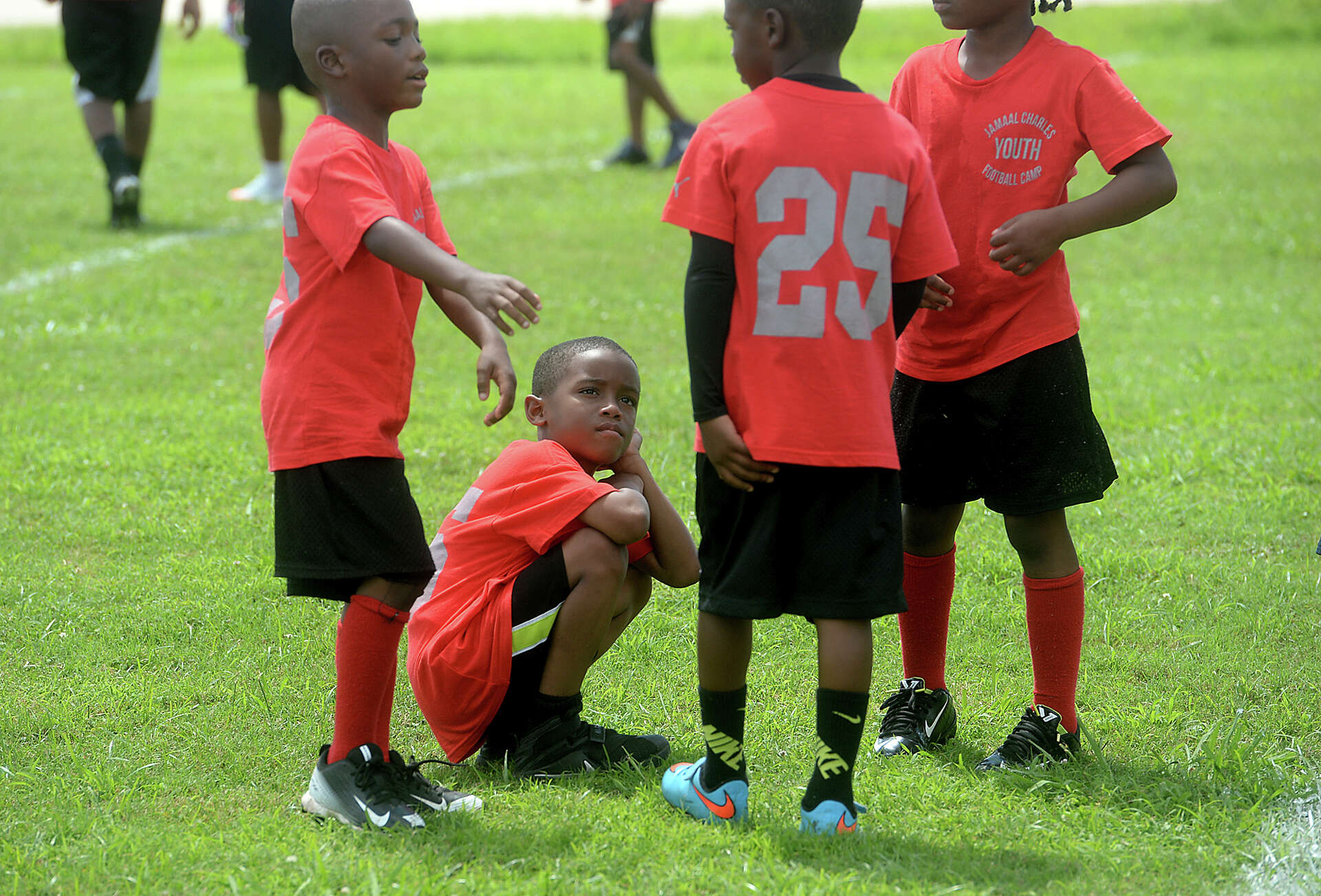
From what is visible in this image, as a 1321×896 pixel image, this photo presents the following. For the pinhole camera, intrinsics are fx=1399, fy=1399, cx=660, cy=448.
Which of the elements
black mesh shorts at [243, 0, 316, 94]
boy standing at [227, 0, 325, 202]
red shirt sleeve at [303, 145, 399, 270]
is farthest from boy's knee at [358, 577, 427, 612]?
black mesh shorts at [243, 0, 316, 94]

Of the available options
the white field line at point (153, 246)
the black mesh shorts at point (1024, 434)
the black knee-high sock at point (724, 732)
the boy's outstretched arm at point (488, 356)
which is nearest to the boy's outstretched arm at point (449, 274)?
the boy's outstretched arm at point (488, 356)

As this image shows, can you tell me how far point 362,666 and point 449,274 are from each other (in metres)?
0.84

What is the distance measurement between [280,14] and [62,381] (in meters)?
3.83

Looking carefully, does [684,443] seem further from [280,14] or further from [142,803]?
[280,14]

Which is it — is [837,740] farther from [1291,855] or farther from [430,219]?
[430,219]

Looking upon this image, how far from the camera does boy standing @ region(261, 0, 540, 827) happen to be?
2.68 metres

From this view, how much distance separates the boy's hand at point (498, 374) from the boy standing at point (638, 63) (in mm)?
8356

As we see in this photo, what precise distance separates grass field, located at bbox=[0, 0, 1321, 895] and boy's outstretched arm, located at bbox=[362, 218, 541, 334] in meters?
1.02

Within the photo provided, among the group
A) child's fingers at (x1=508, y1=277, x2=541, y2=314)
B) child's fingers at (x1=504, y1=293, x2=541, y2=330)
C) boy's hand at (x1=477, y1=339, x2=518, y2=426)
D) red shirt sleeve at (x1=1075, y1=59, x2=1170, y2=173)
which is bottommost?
boy's hand at (x1=477, y1=339, x2=518, y2=426)

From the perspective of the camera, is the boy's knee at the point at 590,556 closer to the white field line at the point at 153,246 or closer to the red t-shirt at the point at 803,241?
the red t-shirt at the point at 803,241

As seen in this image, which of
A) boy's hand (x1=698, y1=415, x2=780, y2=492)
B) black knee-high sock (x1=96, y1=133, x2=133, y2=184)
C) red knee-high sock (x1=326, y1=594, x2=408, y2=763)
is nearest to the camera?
boy's hand (x1=698, y1=415, x2=780, y2=492)

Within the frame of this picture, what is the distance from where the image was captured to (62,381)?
605 centimetres

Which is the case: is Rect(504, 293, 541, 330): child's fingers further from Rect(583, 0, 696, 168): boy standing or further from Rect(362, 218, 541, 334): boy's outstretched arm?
Rect(583, 0, 696, 168): boy standing

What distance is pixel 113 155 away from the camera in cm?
865
